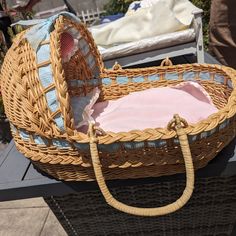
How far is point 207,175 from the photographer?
1.22 meters

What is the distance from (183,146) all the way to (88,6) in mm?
6344

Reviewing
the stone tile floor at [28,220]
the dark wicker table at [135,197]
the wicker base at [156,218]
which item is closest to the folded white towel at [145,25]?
the stone tile floor at [28,220]

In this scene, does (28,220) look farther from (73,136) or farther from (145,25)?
(145,25)

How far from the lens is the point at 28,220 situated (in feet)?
7.41

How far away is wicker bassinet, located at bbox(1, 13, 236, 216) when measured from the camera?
3.53 ft

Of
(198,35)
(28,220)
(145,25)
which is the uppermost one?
(145,25)

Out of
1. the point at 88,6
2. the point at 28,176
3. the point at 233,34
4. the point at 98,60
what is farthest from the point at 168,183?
the point at 88,6

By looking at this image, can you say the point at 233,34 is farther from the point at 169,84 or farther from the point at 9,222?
the point at 9,222

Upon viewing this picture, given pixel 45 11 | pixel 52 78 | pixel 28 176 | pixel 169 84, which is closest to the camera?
pixel 52 78

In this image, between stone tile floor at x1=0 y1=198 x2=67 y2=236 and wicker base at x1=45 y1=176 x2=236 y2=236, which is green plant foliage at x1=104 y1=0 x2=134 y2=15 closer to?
stone tile floor at x1=0 y1=198 x2=67 y2=236

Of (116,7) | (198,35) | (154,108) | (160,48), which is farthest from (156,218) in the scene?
(116,7)

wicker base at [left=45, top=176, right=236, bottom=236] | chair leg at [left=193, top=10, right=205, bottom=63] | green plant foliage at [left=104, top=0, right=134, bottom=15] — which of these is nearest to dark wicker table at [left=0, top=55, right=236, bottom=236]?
Answer: wicker base at [left=45, top=176, right=236, bottom=236]

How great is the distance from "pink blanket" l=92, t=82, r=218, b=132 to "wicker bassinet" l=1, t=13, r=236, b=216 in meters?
0.30

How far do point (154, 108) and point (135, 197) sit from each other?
0.43 meters
